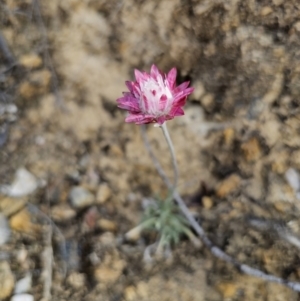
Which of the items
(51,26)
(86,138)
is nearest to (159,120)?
(86,138)

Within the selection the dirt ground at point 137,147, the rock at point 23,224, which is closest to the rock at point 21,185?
the dirt ground at point 137,147

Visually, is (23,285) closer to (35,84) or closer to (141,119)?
(141,119)

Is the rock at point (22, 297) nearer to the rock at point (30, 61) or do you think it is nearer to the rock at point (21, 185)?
the rock at point (21, 185)

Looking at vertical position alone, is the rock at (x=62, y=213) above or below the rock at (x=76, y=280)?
above

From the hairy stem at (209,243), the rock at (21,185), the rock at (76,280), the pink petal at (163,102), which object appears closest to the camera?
the pink petal at (163,102)

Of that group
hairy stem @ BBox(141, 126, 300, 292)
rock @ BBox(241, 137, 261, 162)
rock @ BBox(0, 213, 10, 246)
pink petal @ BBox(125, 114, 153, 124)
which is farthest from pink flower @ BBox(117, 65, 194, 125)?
rock @ BBox(0, 213, 10, 246)

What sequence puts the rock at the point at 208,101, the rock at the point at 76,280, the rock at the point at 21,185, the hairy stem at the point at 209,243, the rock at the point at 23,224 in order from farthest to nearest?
the rock at the point at 208,101 < the rock at the point at 21,185 < the rock at the point at 23,224 < the rock at the point at 76,280 < the hairy stem at the point at 209,243

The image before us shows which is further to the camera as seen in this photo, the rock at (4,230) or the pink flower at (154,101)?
the rock at (4,230)

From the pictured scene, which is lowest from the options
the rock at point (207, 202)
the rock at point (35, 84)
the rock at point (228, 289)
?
the rock at point (228, 289)
